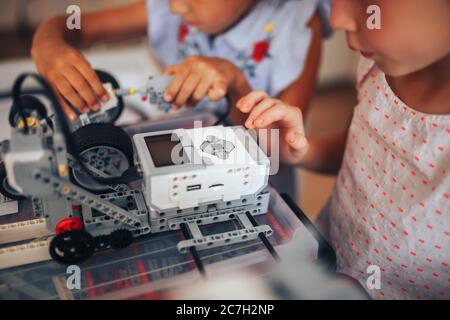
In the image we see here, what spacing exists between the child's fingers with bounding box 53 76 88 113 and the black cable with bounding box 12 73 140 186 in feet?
0.47

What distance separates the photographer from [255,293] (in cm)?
51

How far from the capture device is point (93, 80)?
69 centimetres

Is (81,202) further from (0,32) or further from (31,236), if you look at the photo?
(0,32)

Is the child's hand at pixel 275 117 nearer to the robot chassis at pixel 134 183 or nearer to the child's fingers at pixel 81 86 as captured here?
the robot chassis at pixel 134 183

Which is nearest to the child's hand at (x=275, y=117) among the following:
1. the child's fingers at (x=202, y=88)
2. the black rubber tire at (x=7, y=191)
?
the child's fingers at (x=202, y=88)

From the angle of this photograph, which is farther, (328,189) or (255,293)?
(328,189)

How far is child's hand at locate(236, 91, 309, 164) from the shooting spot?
604 millimetres

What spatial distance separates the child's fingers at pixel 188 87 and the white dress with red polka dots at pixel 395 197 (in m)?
0.29

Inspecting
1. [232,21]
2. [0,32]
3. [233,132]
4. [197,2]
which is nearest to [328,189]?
[232,21]

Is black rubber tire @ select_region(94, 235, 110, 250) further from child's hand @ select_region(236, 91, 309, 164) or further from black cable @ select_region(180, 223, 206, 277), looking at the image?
child's hand @ select_region(236, 91, 309, 164)

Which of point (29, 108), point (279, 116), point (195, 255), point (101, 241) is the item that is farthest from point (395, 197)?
point (29, 108)

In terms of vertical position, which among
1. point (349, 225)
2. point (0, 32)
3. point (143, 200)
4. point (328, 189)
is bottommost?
point (328, 189)

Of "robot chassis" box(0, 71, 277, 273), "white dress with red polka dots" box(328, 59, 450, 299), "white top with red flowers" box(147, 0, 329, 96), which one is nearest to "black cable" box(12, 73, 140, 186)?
"robot chassis" box(0, 71, 277, 273)
